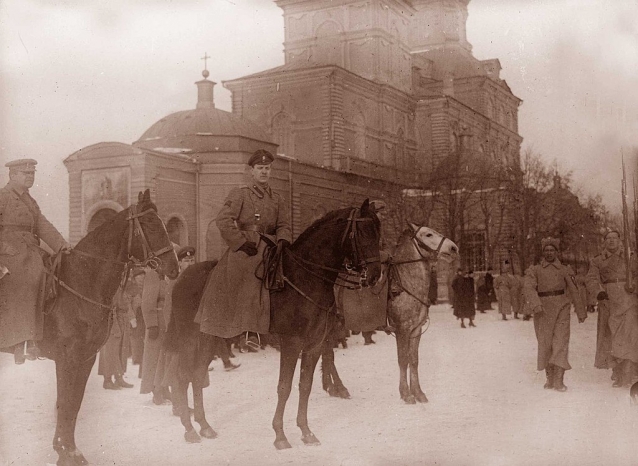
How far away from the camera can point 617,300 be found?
925 cm

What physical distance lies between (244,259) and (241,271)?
0.12 meters

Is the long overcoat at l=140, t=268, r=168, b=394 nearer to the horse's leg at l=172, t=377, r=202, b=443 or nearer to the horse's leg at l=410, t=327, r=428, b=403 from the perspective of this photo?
the horse's leg at l=172, t=377, r=202, b=443

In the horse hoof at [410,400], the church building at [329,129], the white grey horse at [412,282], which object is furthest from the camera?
the church building at [329,129]

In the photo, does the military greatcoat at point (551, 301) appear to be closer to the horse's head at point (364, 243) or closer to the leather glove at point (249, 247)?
the horse's head at point (364, 243)

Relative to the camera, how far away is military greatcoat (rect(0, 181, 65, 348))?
575 cm

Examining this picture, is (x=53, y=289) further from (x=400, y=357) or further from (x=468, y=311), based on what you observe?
(x=468, y=311)

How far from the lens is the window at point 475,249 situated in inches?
1123

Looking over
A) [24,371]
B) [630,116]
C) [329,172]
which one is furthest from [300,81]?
[630,116]

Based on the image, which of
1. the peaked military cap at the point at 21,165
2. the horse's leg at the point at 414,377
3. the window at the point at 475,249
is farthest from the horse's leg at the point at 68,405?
the window at the point at 475,249

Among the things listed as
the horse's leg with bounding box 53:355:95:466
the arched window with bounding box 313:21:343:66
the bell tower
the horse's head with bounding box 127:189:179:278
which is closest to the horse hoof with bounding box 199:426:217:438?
the horse's leg with bounding box 53:355:95:466

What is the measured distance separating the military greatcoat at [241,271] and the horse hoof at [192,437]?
3.39 ft

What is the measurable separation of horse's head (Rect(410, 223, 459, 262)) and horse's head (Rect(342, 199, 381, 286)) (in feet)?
10.1

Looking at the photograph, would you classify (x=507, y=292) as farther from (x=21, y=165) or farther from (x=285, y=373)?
(x=21, y=165)

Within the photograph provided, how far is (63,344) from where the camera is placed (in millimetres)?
5883
